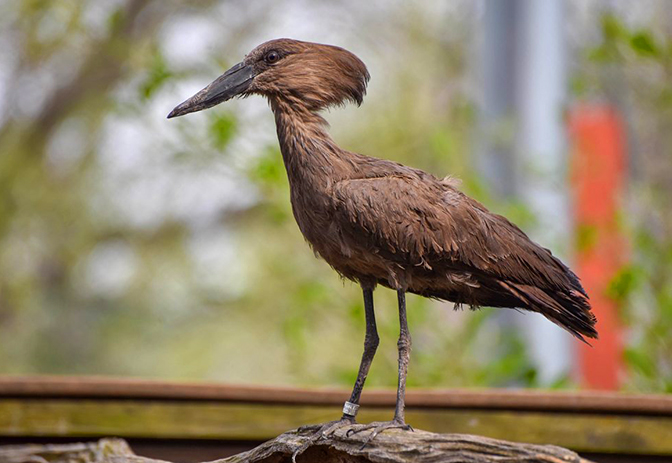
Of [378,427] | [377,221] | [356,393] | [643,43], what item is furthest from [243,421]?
[643,43]

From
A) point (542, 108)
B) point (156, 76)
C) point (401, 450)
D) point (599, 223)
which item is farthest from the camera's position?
point (542, 108)

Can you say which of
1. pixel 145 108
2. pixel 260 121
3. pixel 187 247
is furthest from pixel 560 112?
pixel 187 247

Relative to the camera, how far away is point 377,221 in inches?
56.9

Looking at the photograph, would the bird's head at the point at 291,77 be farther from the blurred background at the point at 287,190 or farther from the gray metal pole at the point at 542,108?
the gray metal pole at the point at 542,108

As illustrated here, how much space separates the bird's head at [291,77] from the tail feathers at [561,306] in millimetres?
466

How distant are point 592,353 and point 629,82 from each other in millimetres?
1204

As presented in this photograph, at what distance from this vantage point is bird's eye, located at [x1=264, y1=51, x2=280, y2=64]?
5.15ft

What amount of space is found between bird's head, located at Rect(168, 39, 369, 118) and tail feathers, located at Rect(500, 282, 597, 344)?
0.47m

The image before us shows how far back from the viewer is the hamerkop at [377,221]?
1464mm

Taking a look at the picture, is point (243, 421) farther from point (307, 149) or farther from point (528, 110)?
point (528, 110)

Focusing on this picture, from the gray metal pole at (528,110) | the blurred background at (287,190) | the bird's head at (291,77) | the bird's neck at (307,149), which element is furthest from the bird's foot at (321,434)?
the gray metal pole at (528,110)

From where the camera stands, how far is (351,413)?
1.52 m

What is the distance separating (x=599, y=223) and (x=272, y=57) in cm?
207

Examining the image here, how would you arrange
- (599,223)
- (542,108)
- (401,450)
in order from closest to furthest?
(401,450) → (599,223) → (542,108)
